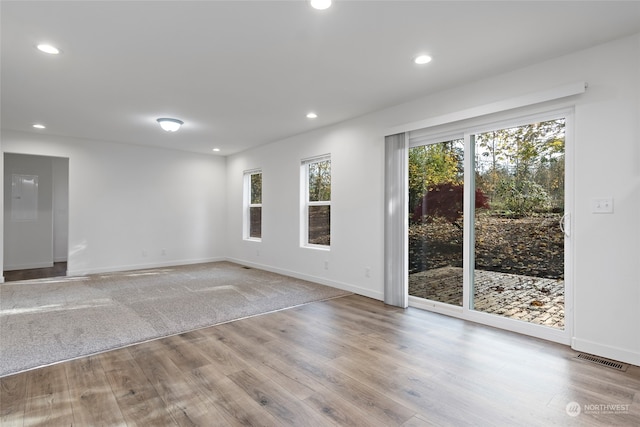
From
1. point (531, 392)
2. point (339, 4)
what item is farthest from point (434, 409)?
point (339, 4)

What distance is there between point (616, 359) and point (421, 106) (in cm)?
285

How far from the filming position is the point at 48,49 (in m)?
2.67

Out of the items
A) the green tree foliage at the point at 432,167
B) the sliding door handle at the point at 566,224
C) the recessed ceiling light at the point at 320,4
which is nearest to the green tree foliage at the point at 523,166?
the sliding door handle at the point at 566,224

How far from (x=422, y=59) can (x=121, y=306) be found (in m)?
4.11

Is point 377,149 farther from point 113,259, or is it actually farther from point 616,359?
point 113,259

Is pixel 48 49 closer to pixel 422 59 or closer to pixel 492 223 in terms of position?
pixel 422 59

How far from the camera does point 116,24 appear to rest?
2336 mm

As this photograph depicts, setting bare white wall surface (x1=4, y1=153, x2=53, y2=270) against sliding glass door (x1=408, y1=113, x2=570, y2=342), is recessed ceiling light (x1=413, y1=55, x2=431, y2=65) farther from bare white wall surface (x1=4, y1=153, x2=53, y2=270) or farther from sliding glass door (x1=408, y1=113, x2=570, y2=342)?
bare white wall surface (x1=4, y1=153, x2=53, y2=270)

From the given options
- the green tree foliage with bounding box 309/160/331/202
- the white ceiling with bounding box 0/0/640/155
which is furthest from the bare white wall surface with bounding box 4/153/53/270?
the green tree foliage with bounding box 309/160/331/202

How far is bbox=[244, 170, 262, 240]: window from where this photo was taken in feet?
22.1

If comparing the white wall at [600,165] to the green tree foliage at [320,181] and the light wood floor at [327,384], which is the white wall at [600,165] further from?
the green tree foliage at [320,181]

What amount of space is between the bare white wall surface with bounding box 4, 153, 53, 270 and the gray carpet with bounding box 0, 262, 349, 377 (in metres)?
1.91

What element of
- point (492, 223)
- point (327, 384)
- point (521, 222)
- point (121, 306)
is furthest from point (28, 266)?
point (521, 222)

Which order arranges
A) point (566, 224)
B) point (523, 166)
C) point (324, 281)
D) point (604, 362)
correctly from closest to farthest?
point (604, 362) < point (566, 224) < point (523, 166) < point (324, 281)
